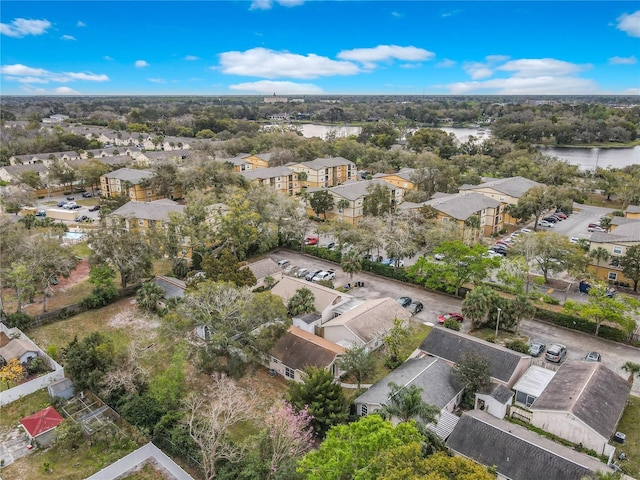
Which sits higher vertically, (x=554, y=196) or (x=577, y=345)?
(x=554, y=196)

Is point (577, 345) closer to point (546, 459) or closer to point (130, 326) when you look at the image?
point (546, 459)

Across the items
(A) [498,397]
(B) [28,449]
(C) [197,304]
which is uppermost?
(C) [197,304]

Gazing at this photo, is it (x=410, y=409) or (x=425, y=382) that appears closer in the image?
(x=410, y=409)

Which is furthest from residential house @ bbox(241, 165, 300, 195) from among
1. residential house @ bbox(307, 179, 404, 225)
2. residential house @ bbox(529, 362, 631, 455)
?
residential house @ bbox(529, 362, 631, 455)

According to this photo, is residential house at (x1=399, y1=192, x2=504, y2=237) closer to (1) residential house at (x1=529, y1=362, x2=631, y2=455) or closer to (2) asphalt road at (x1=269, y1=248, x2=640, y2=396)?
(2) asphalt road at (x1=269, y1=248, x2=640, y2=396)

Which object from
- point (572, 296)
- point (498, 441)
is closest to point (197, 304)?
point (498, 441)

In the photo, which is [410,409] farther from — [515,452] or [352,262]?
[352,262]

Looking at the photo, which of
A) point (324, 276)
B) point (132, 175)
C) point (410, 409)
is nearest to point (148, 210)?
point (132, 175)
